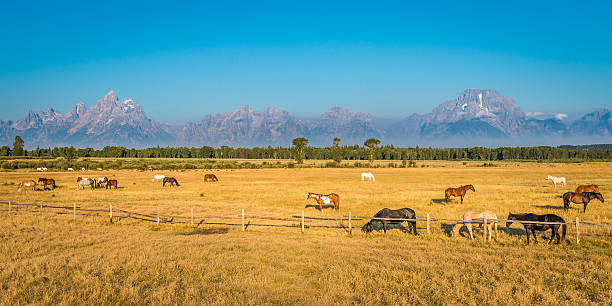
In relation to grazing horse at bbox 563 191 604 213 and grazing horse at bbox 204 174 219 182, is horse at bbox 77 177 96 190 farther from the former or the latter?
grazing horse at bbox 563 191 604 213

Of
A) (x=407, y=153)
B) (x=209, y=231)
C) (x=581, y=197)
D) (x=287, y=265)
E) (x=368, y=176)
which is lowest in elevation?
(x=209, y=231)

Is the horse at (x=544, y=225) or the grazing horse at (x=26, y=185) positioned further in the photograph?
the grazing horse at (x=26, y=185)

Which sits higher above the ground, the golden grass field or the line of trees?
the line of trees

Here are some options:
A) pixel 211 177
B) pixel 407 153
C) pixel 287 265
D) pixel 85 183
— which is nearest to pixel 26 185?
pixel 85 183

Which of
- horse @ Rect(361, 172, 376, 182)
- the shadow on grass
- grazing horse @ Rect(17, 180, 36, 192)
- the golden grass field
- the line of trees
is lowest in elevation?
the shadow on grass

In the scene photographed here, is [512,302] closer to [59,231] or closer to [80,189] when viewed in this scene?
[59,231]

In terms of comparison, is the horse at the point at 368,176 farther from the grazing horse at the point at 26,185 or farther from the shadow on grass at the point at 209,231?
the grazing horse at the point at 26,185

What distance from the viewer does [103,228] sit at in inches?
837

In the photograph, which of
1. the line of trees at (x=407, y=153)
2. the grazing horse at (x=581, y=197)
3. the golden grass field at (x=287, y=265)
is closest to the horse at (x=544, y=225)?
the golden grass field at (x=287, y=265)

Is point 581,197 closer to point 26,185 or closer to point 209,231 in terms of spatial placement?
point 209,231

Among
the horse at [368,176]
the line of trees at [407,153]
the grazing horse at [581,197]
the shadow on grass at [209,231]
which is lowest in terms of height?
the shadow on grass at [209,231]

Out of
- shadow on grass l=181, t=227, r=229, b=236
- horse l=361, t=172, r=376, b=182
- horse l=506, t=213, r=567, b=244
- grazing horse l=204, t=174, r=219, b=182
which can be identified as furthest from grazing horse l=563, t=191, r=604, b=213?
grazing horse l=204, t=174, r=219, b=182

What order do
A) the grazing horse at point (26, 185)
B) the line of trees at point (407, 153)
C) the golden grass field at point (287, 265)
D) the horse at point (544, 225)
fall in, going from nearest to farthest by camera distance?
the golden grass field at point (287, 265), the horse at point (544, 225), the grazing horse at point (26, 185), the line of trees at point (407, 153)

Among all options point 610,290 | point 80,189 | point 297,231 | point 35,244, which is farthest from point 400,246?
point 80,189
